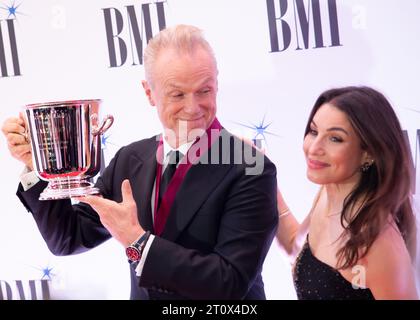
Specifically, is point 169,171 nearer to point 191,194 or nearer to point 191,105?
point 191,194

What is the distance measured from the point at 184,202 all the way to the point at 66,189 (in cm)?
33

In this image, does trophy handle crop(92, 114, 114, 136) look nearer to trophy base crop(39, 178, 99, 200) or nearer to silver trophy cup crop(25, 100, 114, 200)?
silver trophy cup crop(25, 100, 114, 200)

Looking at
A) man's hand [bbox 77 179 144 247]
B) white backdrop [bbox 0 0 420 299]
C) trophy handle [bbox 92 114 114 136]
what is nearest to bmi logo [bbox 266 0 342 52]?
white backdrop [bbox 0 0 420 299]

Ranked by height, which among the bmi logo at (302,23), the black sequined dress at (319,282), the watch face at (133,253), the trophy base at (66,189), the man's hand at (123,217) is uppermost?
the bmi logo at (302,23)

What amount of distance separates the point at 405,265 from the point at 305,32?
745 mm

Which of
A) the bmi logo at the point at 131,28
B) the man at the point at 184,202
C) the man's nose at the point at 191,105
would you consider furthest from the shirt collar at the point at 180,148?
the bmi logo at the point at 131,28

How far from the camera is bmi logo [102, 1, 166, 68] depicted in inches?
72.1

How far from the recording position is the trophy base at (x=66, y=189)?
1513mm

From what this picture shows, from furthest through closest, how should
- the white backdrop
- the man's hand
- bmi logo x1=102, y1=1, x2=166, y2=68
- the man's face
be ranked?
bmi logo x1=102, y1=1, x2=166, y2=68
the white backdrop
the man's face
the man's hand

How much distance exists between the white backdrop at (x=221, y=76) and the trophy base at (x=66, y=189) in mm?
333

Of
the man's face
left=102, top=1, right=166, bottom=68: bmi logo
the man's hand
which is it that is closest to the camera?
the man's hand

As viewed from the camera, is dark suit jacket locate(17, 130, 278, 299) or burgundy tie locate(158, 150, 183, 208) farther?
burgundy tie locate(158, 150, 183, 208)

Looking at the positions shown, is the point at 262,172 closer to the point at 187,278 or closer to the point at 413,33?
the point at 187,278

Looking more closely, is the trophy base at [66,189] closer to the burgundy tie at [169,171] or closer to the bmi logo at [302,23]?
the burgundy tie at [169,171]
